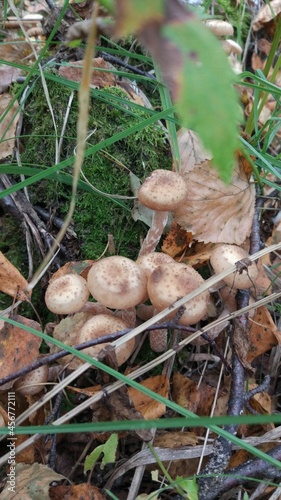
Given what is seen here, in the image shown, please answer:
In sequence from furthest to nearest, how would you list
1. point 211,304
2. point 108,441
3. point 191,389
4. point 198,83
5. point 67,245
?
1. point 67,245
2. point 211,304
3. point 191,389
4. point 108,441
5. point 198,83

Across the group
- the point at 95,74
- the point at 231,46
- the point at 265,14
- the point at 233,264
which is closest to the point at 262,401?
the point at 233,264

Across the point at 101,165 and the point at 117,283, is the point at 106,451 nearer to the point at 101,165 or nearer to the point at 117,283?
the point at 117,283

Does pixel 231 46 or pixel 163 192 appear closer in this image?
pixel 163 192

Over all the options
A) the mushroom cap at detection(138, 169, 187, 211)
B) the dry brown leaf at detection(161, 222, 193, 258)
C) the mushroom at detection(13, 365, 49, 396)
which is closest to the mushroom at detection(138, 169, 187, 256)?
the mushroom cap at detection(138, 169, 187, 211)

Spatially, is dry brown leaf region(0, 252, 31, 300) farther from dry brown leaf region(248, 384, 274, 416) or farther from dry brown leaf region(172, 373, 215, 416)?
dry brown leaf region(248, 384, 274, 416)

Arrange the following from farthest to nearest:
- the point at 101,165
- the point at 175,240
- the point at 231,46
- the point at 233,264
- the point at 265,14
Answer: the point at 265,14
the point at 231,46
the point at 101,165
the point at 175,240
the point at 233,264

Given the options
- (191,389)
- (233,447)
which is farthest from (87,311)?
(233,447)

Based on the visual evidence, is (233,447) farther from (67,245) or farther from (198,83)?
(198,83)
